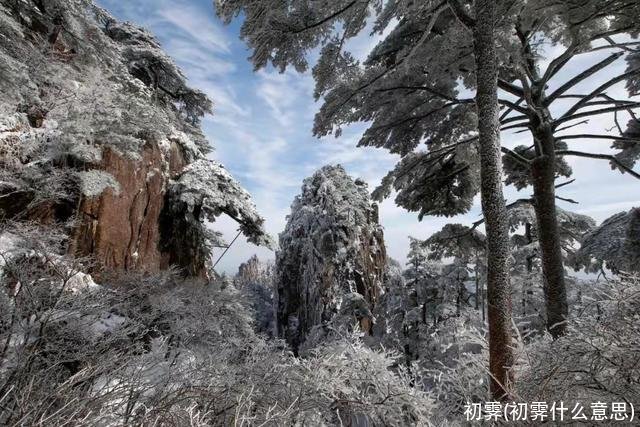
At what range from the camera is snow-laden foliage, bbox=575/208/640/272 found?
5.36 meters

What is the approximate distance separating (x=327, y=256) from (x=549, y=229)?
12.5 meters

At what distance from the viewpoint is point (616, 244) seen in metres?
5.68

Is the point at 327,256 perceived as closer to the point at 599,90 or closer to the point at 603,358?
the point at 599,90

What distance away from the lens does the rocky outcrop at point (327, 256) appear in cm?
1819

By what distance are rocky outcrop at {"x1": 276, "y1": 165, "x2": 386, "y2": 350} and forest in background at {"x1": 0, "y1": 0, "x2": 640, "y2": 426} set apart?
8.99 feet

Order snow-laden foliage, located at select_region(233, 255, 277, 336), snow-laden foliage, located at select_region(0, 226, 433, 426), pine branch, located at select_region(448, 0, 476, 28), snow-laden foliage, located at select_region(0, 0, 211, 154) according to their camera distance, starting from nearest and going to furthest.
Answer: snow-laden foliage, located at select_region(0, 226, 433, 426) < pine branch, located at select_region(448, 0, 476, 28) < snow-laden foliage, located at select_region(0, 0, 211, 154) < snow-laden foliage, located at select_region(233, 255, 277, 336)

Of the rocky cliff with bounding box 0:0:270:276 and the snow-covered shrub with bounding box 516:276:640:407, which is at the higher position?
the rocky cliff with bounding box 0:0:270:276

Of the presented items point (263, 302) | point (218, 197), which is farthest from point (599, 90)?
point (263, 302)

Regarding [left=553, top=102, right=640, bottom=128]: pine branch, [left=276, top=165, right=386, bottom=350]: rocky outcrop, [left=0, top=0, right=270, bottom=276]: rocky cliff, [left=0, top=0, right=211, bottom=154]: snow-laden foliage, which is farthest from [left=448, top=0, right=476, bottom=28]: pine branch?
[left=276, top=165, right=386, bottom=350]: rocky outcrop

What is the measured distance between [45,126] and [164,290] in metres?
5.44

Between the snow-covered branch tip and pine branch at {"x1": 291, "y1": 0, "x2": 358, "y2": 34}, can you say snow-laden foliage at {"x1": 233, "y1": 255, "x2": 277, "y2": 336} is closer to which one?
the snow-covered branch tip

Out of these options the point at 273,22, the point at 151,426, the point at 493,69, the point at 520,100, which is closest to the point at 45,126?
the point at 273,22

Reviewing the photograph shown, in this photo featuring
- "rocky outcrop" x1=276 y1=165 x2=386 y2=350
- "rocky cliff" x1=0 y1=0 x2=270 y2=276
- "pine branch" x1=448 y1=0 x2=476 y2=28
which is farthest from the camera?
"rocky outcrop" x1=276 y1=165 x2=386 y2=350

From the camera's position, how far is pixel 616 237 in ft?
19.0
